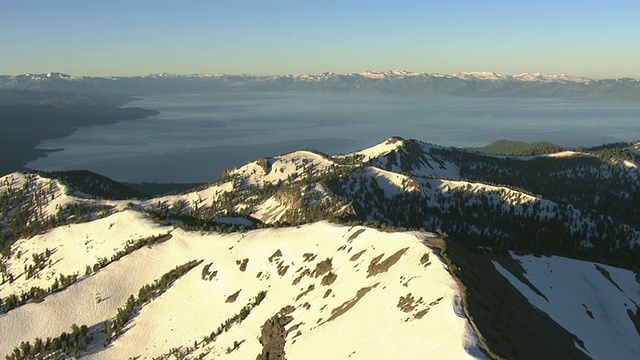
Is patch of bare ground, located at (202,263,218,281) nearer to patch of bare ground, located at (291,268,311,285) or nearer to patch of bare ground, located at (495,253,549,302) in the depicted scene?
patch of bare ground, located at (291,268,311,285)

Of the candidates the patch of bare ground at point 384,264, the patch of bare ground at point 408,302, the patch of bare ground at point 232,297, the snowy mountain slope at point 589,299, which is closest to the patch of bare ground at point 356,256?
the patch of bare ground at point 384,264

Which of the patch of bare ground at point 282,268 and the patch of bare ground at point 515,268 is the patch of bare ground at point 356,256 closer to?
the patch of bare ground at point 282,268

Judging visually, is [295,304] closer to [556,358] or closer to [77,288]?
[556,358]

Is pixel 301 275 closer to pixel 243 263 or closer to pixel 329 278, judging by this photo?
pixel 329 278

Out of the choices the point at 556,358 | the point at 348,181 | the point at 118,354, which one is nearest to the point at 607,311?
the point at 556,358

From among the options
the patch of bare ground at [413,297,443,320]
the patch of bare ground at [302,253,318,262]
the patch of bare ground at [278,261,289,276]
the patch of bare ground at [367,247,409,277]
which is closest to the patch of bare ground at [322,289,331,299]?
the patch of bare ground at [367,247,409,277]
